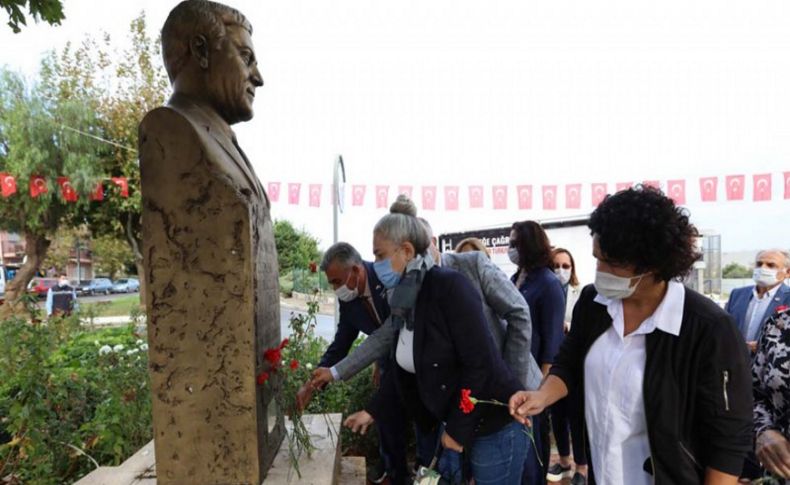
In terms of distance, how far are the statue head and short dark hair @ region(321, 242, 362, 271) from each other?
997mm

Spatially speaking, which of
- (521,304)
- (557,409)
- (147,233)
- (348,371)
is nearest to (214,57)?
(147,233)

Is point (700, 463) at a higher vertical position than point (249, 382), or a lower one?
lower

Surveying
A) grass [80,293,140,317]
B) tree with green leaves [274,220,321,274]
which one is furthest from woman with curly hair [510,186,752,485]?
tree with green leaves [274,220,321,274]

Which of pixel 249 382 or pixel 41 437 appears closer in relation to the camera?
pixel 249 382

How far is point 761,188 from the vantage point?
8422 millimetres

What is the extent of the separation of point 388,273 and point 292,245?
111 feet

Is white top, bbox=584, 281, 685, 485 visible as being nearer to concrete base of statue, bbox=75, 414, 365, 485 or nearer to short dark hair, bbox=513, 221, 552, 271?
concrete base of statue, bbox=75, 414, 365, 485

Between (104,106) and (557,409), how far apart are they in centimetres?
1685

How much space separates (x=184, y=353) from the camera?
1.76 meters

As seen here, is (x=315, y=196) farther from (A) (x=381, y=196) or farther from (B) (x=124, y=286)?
(B) (x=124, y=286)

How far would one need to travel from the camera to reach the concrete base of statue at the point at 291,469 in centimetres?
198

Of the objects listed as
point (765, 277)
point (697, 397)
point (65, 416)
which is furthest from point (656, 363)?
point (65, 416)

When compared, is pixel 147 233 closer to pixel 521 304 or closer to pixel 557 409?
pixel 521 304

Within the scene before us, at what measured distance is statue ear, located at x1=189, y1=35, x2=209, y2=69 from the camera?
1.99 meters
